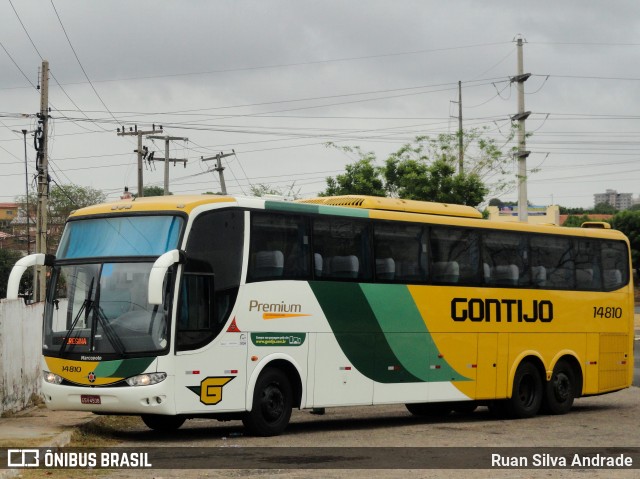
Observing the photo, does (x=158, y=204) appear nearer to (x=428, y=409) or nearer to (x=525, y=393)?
(x=428, y=409)

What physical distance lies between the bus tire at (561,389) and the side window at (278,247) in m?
7.11

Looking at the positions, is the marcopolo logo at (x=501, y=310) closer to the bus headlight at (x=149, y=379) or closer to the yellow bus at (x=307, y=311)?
the yellow bus at (x=307, y=311)

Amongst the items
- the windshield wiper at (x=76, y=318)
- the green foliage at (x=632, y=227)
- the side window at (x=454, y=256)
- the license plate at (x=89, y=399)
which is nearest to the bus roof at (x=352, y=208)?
the side window at (x=454, y=256)

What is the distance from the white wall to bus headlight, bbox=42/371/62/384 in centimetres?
200

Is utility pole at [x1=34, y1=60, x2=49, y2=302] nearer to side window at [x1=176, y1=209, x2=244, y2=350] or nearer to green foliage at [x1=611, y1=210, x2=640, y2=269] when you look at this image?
side window at [x1=176, y1=209, x2=244, y2=350]

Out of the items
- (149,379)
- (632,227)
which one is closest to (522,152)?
(149,379)

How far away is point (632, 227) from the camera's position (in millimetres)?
104875

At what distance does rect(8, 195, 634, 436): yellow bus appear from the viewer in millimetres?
15242

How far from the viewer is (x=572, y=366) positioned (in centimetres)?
2281

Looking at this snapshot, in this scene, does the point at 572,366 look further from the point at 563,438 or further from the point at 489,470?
the point at 489,470

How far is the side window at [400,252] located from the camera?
18.6m

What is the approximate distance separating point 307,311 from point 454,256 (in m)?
4.00

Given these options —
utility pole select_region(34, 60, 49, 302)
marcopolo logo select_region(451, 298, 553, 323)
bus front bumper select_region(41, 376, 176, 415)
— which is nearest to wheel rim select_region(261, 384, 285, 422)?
bus front bumper select_region(41, 376, 176, 415)

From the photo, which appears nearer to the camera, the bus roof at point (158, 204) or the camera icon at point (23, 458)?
the camera icon at point (23, 458)
